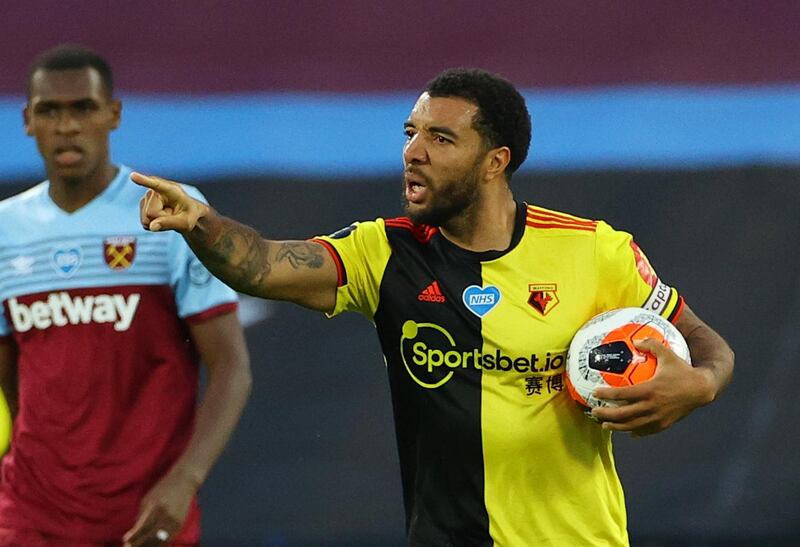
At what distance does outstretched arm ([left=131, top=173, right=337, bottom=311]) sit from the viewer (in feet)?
10.5

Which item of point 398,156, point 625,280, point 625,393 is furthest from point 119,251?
point 398,156

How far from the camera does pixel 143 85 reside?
7.21 meters

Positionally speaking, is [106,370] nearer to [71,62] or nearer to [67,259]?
[67,259]

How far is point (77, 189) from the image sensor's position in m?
4.57

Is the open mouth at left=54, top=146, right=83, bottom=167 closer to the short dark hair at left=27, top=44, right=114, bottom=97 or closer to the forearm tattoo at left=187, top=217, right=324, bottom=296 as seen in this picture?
the short dark hair at left=27, top=44, right=114, bottom=97

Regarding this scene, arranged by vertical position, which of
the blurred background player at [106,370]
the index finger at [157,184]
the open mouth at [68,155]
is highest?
the index finger at [157,184]

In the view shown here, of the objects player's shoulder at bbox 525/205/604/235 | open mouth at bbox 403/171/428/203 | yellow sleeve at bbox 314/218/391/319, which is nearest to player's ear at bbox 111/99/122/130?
yellow sleeve at bbox 314/218/391/319

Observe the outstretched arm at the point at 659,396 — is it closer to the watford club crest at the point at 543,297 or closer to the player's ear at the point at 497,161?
the watford club crest at the point at 543,297

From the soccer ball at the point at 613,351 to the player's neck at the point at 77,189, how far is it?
5.61 ft

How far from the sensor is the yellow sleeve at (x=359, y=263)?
3.68 m

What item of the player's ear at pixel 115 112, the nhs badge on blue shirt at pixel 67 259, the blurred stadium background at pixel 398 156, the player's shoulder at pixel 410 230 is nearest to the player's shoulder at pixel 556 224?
the player's shoulder at pixel 410 230

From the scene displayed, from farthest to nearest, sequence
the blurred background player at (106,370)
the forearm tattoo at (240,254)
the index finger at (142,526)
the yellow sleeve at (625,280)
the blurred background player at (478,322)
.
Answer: the blurred background player at (106,370)
the index finger at (142,526)
the yellow sleeve at (625,280)
the blurred background player at (478,322)
the forearm tattoo at (240,254)

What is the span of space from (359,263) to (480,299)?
0.32 metres

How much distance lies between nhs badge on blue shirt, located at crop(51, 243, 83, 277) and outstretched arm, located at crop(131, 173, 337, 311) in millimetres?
1084
